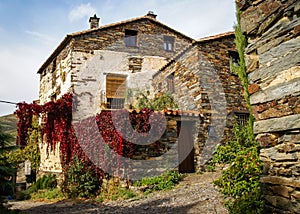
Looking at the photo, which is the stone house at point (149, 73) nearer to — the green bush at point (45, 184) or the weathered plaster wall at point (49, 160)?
the weathered plaster wall at point (49, 160)

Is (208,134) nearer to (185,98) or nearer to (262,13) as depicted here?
(185,98)

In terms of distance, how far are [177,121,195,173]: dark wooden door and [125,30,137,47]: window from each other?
194 inches

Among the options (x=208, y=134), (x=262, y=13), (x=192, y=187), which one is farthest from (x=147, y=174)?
(x=262, y=13)

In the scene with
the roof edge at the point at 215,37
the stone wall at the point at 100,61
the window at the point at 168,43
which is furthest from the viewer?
the window at the point at 168,43

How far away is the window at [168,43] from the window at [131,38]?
1.53 m

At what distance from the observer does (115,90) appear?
464 inches

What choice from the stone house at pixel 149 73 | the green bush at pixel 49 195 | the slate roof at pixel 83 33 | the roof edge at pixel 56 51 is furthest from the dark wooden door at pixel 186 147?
the roof edge at pixel 56 51

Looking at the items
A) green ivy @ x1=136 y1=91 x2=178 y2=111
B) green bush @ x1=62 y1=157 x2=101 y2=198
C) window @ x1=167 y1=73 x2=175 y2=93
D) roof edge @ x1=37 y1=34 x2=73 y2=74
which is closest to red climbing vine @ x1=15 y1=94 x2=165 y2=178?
green bush @ x1=62 y1=157 x2=101 y2=198

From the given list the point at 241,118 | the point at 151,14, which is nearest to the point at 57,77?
the point at 151,14

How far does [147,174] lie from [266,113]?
551 centimetres

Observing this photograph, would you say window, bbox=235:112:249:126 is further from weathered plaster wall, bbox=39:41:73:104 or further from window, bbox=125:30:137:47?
weathered plaster wall, bbox=39:41:73:104

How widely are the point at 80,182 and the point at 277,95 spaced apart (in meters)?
7.05

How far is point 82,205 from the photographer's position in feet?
23.9

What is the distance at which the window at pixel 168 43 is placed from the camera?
43.7ft
